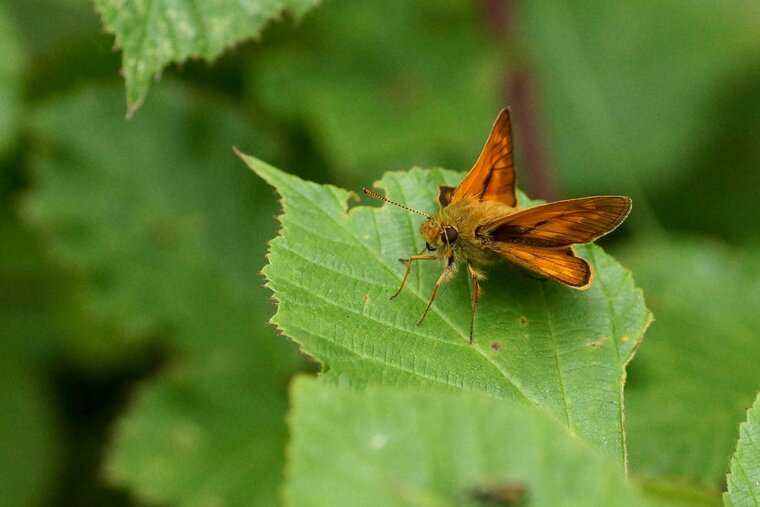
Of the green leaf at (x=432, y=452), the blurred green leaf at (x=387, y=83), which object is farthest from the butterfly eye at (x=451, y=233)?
the blurred green leaf at (x=387, y=83)

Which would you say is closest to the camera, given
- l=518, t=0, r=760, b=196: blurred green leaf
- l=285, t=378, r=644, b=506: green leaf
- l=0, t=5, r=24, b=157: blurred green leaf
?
l=285, t=378, r=644, b=506: green leaf

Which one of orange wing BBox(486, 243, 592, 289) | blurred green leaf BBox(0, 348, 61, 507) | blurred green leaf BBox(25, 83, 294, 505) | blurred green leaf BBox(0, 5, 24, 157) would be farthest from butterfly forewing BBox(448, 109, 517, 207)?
blurred green leaf BBox(0, 348, 61, 507)

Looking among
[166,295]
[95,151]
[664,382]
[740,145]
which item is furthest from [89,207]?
[740,145]

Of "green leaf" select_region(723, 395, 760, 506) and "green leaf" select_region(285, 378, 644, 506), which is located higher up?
"green leaf" select_region(285, 378, 644, 506)

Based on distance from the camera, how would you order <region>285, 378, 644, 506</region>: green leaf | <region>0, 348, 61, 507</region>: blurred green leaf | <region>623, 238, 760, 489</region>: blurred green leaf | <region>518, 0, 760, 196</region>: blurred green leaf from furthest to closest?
<region>518, 0, 760, 196</region>: blurred green leaf < <region>0, 348, 61, 507</region>: blurred green leaf < <region>623, 238, 760, 489</region>: blurred green leaf < <region>285, 378, 644, 506</region>: green leaf

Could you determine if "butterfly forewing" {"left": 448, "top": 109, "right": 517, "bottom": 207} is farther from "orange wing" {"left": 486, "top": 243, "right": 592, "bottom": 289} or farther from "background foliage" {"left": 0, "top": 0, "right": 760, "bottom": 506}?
"background foliage" {"left": 0, "top": 0, "right": 760, "bottom": 506}

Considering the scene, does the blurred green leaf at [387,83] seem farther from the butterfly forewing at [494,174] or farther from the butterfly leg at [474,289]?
the butterfly leg at [474,289]

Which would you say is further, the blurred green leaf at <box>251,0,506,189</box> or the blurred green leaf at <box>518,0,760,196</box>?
the blurred green leaf at <box>518,0,760,196</box>
